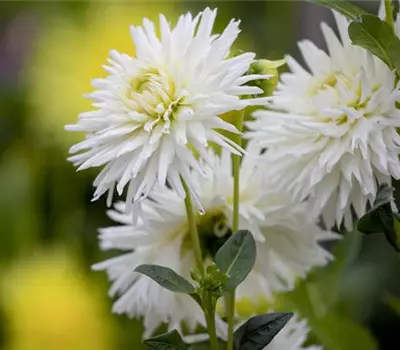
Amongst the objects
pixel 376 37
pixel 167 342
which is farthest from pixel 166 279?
pixel 376 37

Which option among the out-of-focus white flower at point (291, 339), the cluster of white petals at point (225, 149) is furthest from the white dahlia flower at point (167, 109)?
the out-of-focus white flower at point (291, 339)

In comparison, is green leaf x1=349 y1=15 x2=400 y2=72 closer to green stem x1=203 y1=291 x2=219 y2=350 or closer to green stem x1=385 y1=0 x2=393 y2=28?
green stem x1=385 y1=0 x2=393 y2=28

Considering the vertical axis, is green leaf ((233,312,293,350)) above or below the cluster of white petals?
below

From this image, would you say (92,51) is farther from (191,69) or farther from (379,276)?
(191,69)

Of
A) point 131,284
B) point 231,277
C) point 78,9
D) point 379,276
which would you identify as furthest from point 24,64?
point 231,277

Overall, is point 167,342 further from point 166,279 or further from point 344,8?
point 344,8

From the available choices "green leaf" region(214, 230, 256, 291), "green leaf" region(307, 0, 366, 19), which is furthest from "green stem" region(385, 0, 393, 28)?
"green leaf" region(214, 230, 256, 291)

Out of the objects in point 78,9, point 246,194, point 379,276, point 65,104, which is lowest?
point 379,276
